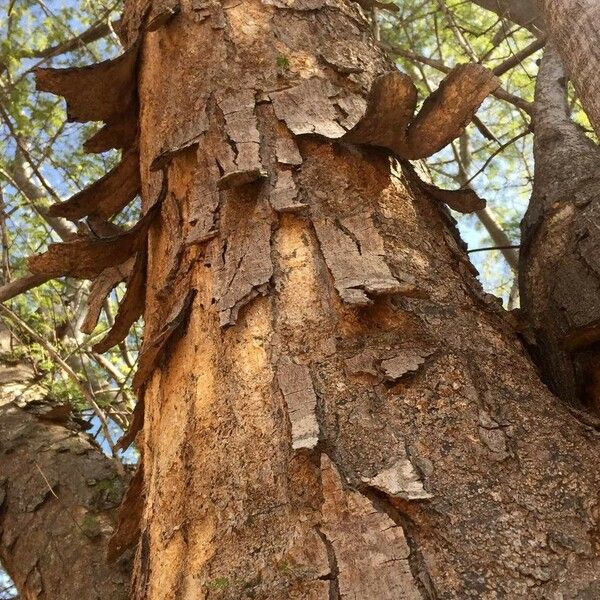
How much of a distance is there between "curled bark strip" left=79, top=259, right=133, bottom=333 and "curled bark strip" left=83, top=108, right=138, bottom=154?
1.47 feet

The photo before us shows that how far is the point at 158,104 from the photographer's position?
1939mm

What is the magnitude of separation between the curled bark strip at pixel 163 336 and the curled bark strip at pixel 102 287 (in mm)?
422

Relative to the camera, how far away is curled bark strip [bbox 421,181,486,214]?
5.83 feet

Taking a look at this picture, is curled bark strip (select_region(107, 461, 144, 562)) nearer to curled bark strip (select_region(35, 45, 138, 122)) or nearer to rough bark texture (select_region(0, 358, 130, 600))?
rough bark texture (select_region(0, 358, 130, 600))

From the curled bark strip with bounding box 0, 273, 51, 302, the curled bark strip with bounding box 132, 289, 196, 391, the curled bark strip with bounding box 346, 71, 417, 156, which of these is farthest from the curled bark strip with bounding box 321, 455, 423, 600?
the curled bark strip with bounding box 0, 273, 51, 302

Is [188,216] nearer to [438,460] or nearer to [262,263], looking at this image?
[262,263]

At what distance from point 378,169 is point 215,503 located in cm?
85

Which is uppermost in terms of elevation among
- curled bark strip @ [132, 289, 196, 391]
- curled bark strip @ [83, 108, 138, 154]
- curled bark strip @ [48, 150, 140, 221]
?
curled bark strip @ [83, 108, 138, 154]

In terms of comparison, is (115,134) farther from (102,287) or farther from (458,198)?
(458,198)

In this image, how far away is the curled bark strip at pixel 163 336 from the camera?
4.77ft

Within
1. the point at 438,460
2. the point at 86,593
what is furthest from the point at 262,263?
the point at 86,593

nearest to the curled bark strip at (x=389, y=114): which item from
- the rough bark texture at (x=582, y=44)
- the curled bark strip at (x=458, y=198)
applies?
the curled bark strip at (x=458, y=198)

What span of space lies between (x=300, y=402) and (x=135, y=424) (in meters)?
0.66

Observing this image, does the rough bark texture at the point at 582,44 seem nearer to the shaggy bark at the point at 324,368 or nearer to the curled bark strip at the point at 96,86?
the shaggy bark at the point at 324,368
